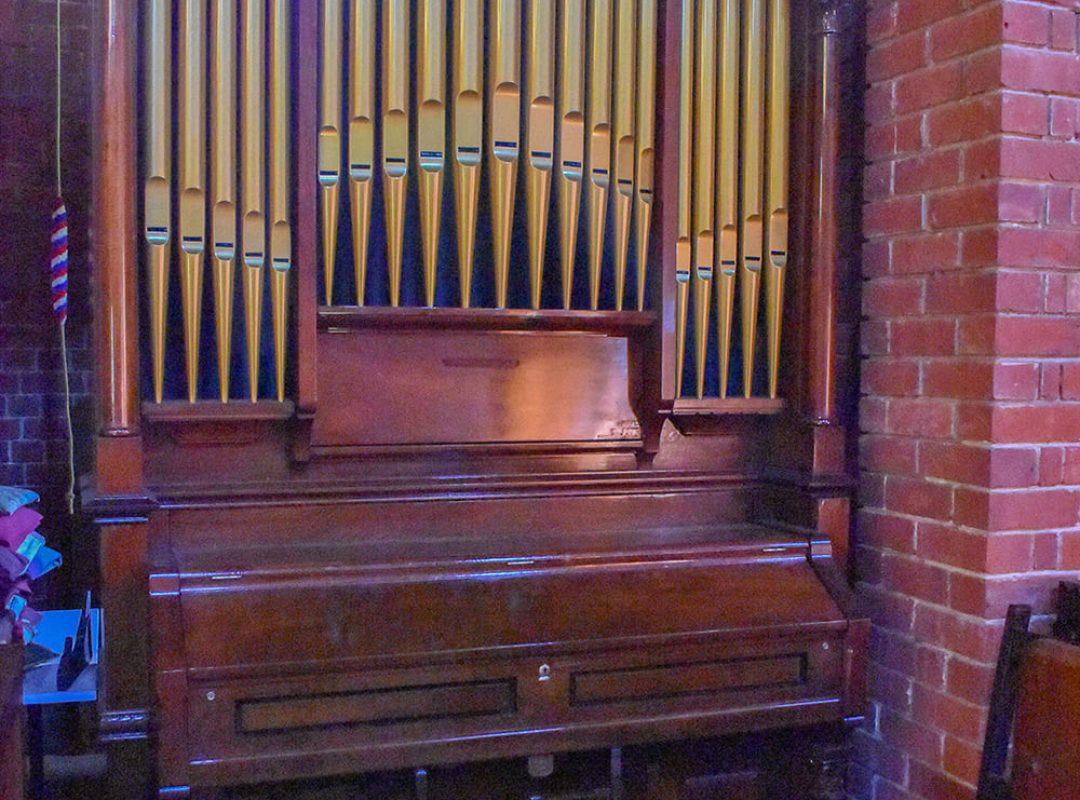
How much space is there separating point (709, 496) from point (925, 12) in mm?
1115

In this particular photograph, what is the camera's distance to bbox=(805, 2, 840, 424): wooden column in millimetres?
2217

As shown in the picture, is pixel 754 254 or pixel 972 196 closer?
pixel 972 196

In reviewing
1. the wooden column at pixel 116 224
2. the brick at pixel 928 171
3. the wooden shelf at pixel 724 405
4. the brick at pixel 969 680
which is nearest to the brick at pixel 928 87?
the brick at pixel 928 171

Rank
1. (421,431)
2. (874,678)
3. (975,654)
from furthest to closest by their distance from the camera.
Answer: (874,678)
(421,431)
(975,654)

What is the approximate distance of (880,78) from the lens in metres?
2.26

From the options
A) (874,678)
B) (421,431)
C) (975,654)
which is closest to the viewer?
(975,654)

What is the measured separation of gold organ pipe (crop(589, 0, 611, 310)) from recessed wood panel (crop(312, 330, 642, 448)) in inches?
6.4

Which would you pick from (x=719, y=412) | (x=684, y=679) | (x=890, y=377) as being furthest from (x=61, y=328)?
(x=890, y=377)

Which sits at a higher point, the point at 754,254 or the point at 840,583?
the point at 754,254

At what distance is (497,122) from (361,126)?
0.27 metres

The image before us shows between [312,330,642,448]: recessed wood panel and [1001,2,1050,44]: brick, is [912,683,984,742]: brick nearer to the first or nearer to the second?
[312,330,642,448]: recessed wood panel

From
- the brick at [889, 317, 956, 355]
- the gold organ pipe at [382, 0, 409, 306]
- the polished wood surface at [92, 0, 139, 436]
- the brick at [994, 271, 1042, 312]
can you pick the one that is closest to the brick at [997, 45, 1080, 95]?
the brick at [994, 271, 1042, 312]

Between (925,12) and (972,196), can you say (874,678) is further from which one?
(925,12)

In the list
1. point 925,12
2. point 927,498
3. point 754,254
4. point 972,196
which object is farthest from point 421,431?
point 925,12
